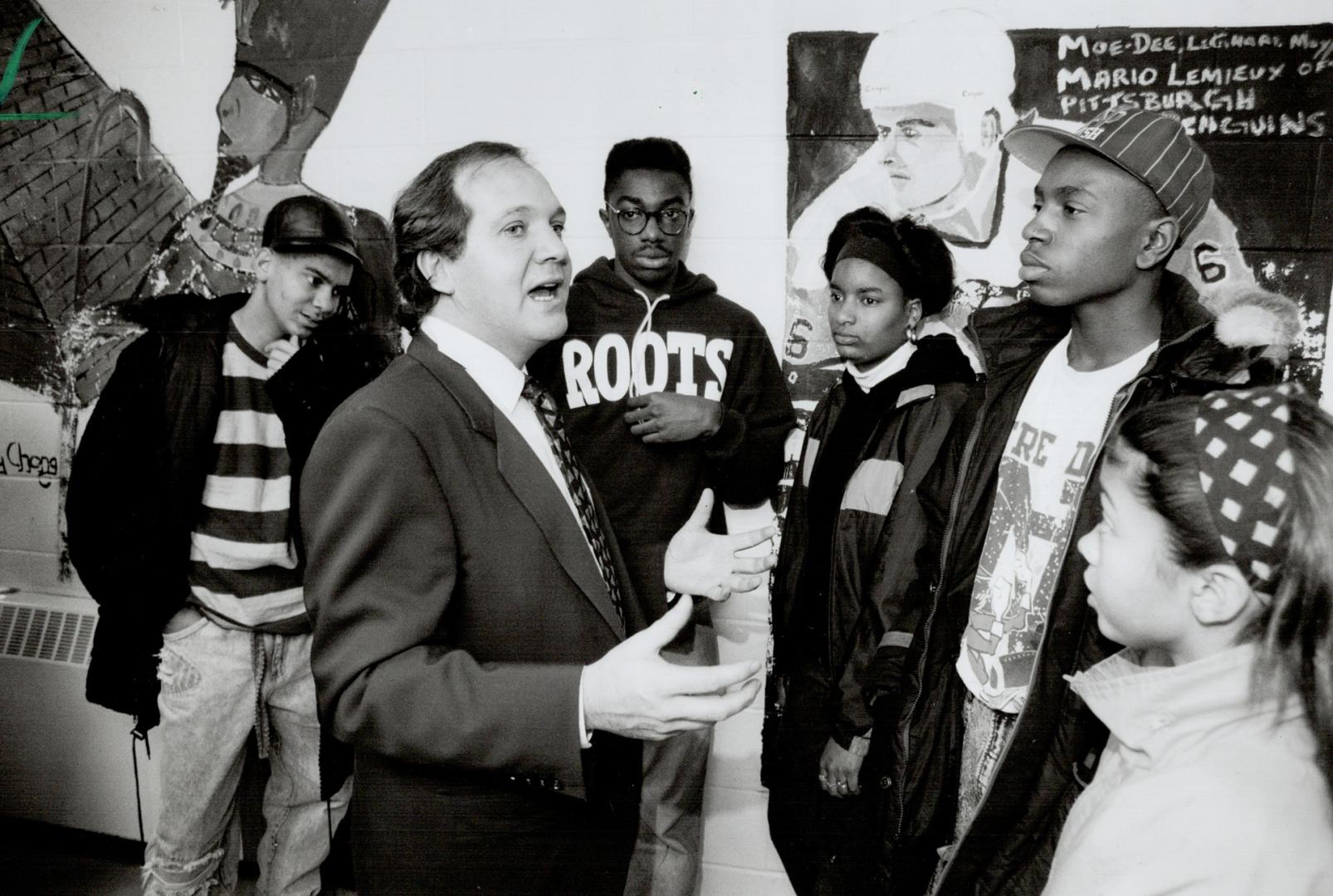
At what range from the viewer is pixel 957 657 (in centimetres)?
174

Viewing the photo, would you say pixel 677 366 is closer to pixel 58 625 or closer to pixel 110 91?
pixel 110 91

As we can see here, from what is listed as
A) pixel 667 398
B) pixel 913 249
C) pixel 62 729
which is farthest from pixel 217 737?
pixel 913 249

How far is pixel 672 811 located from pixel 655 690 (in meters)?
1.38

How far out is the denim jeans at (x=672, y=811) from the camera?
7.41ft

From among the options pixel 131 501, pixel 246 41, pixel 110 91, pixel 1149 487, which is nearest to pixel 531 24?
pixel 246 41

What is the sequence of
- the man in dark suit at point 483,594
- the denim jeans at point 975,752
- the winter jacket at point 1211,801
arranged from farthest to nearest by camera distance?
the denim jeans at point 975,752, the man in dark suit at point 483,594, the winter jacket at point 1211,801

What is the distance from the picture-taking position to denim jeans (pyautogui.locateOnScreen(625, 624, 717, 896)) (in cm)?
226

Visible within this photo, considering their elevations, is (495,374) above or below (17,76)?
below

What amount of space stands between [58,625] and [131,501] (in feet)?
2.93

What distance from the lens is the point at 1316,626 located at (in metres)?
1.05

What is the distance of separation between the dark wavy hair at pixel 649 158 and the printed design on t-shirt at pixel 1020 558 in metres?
1.02

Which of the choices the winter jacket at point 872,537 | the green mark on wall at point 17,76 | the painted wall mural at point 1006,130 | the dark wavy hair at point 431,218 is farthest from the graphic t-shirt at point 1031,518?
the green mark on wall at point 17,76

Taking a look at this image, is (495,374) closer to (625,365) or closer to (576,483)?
(576,483)

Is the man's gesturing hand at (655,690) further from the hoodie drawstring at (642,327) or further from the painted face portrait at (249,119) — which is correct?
the painted face portrait at (249,119)
